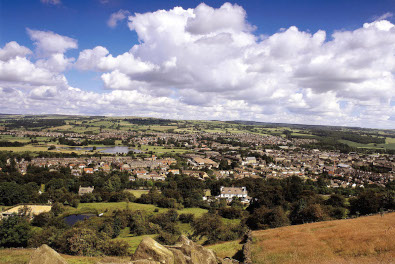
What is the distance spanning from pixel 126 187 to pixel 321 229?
57263mm

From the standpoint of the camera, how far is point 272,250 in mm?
18734

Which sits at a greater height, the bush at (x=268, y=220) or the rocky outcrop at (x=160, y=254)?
the rocky outcrop at (x=160, y=254)

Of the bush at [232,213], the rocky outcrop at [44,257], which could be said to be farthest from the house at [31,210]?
the rocky outcrop at [44,257]

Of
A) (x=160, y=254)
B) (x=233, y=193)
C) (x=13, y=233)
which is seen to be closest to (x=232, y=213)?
(x=233, y=193)

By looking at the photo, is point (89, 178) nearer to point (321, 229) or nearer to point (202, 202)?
point (202, 202)

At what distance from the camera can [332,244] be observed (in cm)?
1759

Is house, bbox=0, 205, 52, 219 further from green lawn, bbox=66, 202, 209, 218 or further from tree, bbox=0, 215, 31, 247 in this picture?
tree, bbox=0, 215, 31, 247

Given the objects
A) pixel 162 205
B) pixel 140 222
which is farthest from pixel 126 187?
pixel 140 222

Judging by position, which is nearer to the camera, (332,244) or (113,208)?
(332,244)

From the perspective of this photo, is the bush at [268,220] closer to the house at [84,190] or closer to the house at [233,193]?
the house at [233,193]

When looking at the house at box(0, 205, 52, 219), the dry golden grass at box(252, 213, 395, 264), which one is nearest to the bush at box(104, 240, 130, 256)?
the dry golden grass at box(252, 213, 395, 264)

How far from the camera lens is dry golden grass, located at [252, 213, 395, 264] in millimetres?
15397

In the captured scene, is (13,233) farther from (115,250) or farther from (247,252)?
(247,252)

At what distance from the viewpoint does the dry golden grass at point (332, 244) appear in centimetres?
1540
